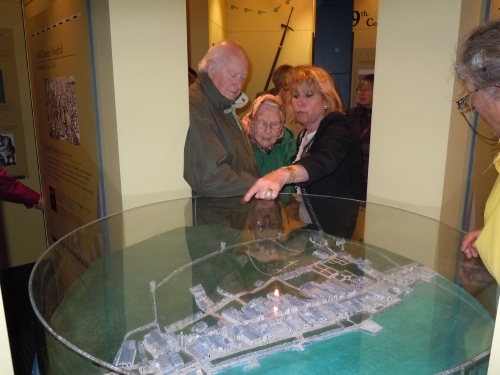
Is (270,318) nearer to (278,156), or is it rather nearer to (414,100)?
(414,100)

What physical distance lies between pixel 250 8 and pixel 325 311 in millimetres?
7162

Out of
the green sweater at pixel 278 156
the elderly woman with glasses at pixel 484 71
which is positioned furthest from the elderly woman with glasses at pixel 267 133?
the elderly woman with glasses at pixel 484 71

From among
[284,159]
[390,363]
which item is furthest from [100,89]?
[390,363]

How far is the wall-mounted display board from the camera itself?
3.85m

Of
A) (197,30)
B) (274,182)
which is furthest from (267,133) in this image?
(197,30)

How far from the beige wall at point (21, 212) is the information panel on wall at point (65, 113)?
7cm

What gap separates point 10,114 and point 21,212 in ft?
3.11

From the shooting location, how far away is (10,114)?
3955 mm

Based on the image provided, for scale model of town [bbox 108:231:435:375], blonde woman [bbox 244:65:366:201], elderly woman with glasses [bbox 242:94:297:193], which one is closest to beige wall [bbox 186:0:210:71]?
elderly woman with glasses [bbox 242:94:297:193]

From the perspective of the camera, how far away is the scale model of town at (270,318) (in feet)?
3.98

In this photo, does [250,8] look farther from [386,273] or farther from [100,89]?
[386,273]

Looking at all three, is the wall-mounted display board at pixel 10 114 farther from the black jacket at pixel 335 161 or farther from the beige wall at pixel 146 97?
the black jacket at pixel 335 161

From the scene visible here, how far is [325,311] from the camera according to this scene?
1.47m

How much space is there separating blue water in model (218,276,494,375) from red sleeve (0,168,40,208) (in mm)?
2852
